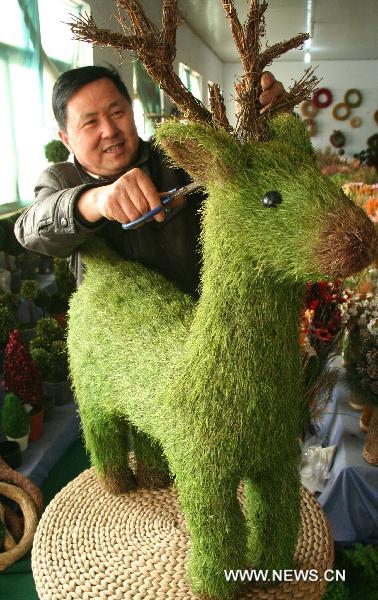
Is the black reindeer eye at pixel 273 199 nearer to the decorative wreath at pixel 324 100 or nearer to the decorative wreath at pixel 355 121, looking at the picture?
the decorative wreath at pixel 324 100

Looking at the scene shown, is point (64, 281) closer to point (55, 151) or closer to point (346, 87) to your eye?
point (55, 151)

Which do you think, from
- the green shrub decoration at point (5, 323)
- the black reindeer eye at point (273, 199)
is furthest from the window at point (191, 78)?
the black reindeer eye at point (273, 199)

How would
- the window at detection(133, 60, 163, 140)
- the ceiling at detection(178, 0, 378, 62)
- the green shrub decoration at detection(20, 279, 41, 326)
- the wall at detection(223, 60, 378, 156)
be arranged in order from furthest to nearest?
the wall at detection(223, 60, 378, 156)
the ceiling at detection(178, 0, 378, 62)
the window at detection(133, 60, 163, 140)
the green shrub decoration at detection(20, 279, 41, 326)

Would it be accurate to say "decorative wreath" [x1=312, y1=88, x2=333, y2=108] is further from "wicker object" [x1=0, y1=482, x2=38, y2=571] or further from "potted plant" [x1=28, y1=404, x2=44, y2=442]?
"wicker object" [x1=0, y1=482, x2=38, y2=571]

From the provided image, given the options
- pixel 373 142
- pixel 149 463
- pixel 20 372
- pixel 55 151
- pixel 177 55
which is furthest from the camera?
pixel 373 142

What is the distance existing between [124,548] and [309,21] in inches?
234

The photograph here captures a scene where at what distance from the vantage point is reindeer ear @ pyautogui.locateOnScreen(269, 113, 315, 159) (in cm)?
62

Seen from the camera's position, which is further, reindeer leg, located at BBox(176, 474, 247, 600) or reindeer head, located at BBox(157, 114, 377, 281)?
reindeer leg, located at BBox(176, 474, 247, 600)

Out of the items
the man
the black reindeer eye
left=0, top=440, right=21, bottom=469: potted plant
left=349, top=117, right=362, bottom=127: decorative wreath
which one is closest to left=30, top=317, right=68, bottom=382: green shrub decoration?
left=0, top=440, right=21, bottom=469: potted plant

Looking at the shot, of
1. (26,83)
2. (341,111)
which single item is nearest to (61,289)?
(26,83)

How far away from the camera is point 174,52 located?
0.62 m

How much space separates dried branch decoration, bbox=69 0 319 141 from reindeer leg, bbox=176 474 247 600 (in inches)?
18.0

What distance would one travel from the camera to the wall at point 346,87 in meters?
8.24

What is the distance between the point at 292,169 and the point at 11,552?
128cm
